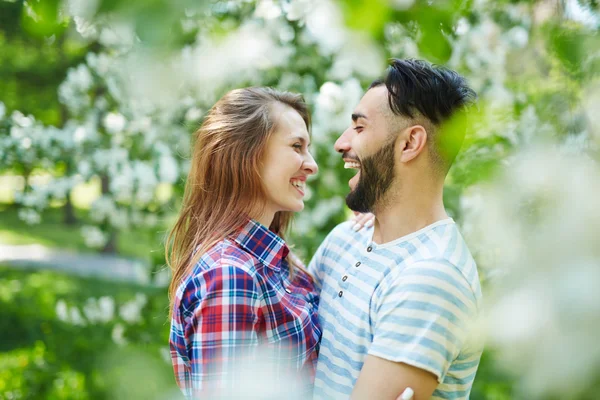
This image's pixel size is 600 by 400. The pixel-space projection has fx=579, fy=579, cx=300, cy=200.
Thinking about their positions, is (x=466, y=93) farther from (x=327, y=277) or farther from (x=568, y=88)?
(x=327, y=277)

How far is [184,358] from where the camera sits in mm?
1785

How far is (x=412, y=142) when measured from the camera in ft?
5.94

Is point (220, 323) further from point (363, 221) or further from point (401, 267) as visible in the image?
point (363, 221)

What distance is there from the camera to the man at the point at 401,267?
1.45 m

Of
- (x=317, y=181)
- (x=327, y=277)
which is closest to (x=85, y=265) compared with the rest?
(x=317, y=181)

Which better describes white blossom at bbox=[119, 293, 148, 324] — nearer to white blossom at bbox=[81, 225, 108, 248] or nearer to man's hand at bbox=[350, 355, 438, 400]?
white blossom at bbox=[81, 225, 108, 248]

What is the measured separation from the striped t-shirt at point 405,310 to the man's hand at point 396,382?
25 mm

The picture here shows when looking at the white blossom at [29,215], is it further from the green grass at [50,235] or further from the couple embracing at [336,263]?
the green grass at [50,235]

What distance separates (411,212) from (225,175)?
2.07 ft

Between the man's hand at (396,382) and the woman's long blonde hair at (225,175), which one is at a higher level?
the woman's long blonde hair at (225,175)

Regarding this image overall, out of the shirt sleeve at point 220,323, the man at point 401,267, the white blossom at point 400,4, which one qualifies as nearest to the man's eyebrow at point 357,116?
the man at point 401,267

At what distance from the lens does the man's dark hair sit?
5.89 feet

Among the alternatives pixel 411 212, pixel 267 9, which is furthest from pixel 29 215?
pixel 411 212

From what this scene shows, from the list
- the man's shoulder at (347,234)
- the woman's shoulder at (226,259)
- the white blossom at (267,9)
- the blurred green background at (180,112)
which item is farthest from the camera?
the white blossom at (267,9)
